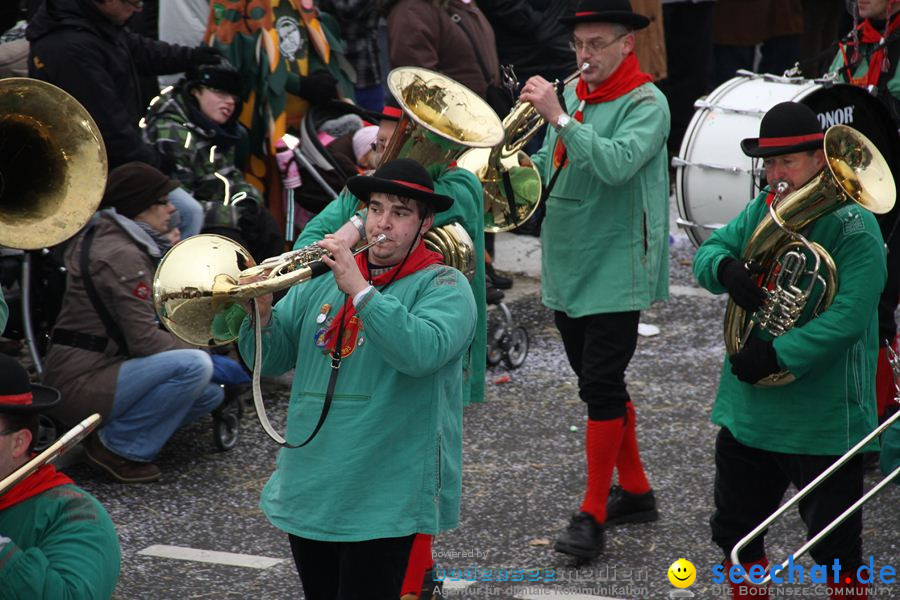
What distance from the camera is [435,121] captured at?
452 cm

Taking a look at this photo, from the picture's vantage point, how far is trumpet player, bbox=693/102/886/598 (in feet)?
13.5

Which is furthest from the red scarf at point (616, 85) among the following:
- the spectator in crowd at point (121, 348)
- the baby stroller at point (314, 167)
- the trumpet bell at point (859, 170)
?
the baby stroller at point (314, 167)

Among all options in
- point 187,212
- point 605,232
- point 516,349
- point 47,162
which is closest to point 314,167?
point 187,212

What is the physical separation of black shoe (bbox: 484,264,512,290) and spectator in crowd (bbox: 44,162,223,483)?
9.77 ft

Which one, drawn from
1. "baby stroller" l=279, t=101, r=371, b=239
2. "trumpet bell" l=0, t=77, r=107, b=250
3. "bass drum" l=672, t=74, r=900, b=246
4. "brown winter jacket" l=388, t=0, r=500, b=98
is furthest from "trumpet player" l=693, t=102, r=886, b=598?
"brown winter jacket" l=388, t=0, r=500, b=98

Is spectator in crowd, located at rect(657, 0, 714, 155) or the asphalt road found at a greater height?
the asphalt road

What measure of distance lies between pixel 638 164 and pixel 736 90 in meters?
2.67

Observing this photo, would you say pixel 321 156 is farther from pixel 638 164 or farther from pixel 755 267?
pixel 755 267

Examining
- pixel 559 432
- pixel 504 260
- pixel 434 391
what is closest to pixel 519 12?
pixel 504 260

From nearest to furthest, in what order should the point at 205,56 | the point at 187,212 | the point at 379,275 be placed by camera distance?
the point at 379,275
the point at 187,212
the point at 205,56

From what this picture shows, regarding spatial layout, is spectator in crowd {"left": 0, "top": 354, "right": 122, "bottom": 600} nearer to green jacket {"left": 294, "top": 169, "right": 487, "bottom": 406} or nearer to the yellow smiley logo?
green jacket {"left": 294, "top": 169, "right": 487, "bottom": 406}

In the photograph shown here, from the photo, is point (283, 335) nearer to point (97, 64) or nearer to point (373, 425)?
point (373, 425)

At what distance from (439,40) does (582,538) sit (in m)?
4.23

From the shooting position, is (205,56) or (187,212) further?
(205,56)
